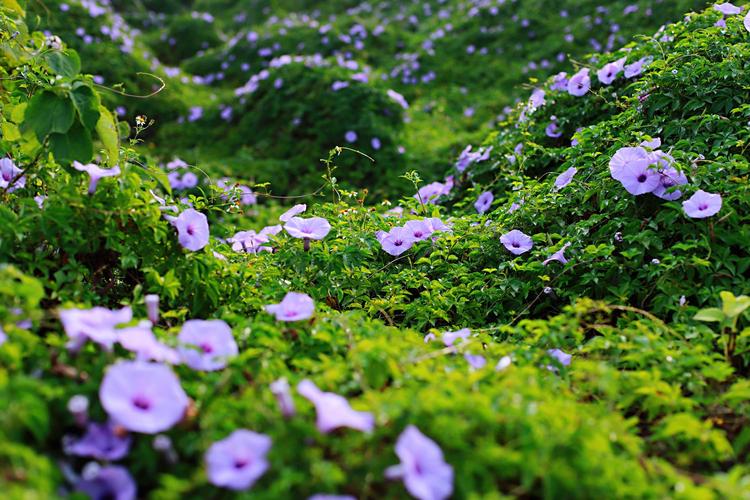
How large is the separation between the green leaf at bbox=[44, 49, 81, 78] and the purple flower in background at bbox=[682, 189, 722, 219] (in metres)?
1.94

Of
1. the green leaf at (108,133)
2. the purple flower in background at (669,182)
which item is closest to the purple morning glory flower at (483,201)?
the purple flower in background at (669,182)

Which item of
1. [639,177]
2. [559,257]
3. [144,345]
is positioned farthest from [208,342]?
[639,177]

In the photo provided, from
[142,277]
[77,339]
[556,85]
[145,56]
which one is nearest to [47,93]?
[142,277]

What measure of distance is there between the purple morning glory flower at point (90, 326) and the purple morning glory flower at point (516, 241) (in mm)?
1445

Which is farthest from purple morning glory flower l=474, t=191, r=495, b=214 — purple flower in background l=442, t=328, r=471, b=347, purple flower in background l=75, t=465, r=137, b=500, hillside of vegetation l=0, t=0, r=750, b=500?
purple flower in background l=75, t=465, r=137, b=500

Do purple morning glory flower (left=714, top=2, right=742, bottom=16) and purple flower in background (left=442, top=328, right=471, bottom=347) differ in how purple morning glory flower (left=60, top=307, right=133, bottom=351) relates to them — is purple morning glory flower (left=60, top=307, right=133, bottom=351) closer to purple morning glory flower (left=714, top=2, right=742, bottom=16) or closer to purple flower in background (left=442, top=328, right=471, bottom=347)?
purple flower in background (left=442, top=328, right=471, bottom=347)

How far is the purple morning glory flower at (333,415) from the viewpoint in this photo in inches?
42.8

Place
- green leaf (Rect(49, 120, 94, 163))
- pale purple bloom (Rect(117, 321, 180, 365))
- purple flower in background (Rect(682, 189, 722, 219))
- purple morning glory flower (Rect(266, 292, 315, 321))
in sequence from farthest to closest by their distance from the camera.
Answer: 1. purple flower in background (Rect(682, 189, 722, 219))
2. green leaf (Rect(49, 120, 94, 163))
3. purple morning glory flower (Rect(266, 292, 315, 321))
4. pale purple bloom (Rect(117, 321, 180, 365))

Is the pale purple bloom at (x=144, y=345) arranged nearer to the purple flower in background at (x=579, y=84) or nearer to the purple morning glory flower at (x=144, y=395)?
the purple morning glory flower at (x=144, y=395)

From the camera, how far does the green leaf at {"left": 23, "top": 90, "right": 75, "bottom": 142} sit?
5.52 ft

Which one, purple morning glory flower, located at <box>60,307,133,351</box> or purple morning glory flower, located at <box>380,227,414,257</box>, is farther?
purple morning glory flower, located at <box>380,227,414,257</box>

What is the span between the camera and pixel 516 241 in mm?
2330

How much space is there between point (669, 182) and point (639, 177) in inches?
3.8

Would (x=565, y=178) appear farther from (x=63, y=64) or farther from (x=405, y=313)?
(x=63, y=64)
